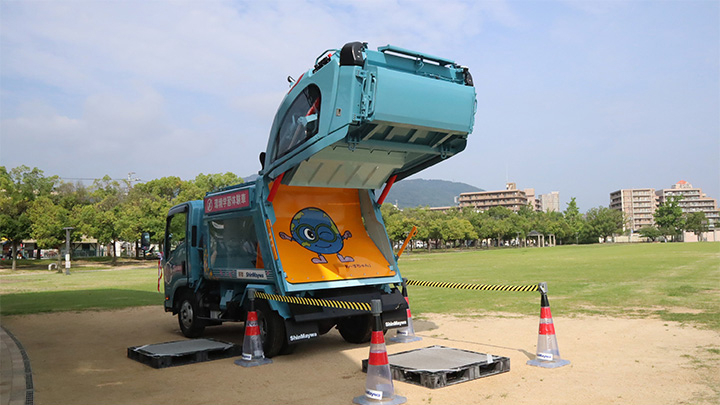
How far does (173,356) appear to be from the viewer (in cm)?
866

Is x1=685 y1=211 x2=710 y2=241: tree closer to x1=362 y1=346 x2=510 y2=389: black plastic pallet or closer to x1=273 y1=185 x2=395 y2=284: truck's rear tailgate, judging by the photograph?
x1=273 y1=185 x2=395 y2=284: truck's rear tailgate

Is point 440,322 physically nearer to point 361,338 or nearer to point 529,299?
point 361,338

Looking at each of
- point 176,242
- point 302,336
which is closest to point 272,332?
point 302,336

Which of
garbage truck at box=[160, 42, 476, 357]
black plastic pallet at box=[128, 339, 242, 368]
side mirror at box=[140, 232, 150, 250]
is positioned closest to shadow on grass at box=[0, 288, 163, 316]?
side mirror at box=[140, 232, 150, 250]

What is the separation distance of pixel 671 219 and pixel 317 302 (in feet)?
483

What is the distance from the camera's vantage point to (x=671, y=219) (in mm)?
134250

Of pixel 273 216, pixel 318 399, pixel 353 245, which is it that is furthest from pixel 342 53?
pixel 318 399

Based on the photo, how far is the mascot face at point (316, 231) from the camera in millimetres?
9805

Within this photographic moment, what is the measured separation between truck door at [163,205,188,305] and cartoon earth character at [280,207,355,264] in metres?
3.41

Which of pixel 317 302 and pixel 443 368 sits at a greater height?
pixel 317 302

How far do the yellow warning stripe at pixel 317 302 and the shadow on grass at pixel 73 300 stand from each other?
36.1 feet

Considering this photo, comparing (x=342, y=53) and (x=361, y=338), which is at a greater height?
(x=342, y=53)

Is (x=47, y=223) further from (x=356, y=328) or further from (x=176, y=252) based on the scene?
(x=356, y=328)

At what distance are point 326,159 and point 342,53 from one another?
1952 millimetres
